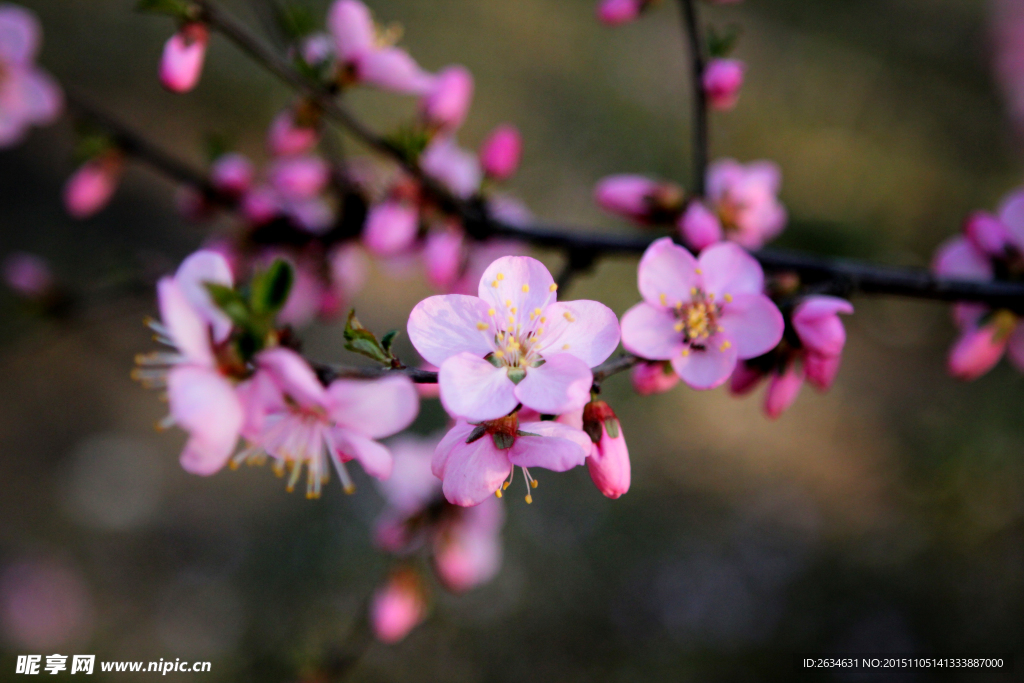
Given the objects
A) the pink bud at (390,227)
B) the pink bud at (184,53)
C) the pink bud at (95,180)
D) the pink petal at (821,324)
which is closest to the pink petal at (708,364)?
the pink petal at (821,324)

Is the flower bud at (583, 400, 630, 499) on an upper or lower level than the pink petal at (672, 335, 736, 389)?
lower

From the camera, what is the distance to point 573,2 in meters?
4.70

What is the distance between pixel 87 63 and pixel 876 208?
4.98m

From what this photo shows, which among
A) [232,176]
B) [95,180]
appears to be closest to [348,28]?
[232,176]

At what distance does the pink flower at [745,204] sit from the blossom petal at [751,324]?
22.3 inches

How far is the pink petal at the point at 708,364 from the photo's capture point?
0.85 m

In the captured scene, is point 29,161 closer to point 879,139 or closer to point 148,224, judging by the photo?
point 148,224

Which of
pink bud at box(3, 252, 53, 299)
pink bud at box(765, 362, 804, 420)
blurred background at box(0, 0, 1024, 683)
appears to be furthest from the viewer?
blurred background at box(0, 0, 1024, 683)

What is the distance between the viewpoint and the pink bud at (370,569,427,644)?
61.1 inches

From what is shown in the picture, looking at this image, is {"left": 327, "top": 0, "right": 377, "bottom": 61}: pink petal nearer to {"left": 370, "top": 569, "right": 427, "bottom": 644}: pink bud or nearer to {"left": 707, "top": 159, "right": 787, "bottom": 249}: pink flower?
{"left": 707, "top": 159, "right": 787, "bottom": 249}: pink flower

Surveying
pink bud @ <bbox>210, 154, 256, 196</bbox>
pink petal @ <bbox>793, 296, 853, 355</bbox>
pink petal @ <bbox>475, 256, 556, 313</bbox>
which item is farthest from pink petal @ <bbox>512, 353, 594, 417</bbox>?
pink bud @ <bbox>210, 154, 256, 196</bbox>

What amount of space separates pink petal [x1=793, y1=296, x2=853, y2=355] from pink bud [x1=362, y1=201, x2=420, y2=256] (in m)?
0.80

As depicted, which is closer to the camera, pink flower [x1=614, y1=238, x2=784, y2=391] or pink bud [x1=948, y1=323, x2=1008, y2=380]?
pink flower [x1=614, y1=238, x2=784, y2=391]

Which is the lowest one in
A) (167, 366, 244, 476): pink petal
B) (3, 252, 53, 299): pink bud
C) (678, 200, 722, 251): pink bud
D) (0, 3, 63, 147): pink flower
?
(167, 366, 244, 476): pink petal
